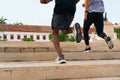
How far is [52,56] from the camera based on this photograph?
6.84 meters

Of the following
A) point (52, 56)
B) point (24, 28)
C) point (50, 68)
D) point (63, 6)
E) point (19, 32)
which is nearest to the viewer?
point (50, 68)

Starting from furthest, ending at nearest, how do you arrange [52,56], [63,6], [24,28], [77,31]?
[24,28] < [52,56] < [77,31] < [63,6]

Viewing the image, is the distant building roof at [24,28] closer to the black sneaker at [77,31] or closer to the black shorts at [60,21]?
the black sneaker at [77,31]

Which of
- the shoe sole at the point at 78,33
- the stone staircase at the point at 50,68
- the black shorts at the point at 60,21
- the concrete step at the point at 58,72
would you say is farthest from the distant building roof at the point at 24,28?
the concrete step at the point at 58,72

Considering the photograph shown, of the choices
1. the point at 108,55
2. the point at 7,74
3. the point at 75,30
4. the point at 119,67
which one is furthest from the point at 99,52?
the point at 7,74

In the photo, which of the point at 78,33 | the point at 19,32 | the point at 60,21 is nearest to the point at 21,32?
the point at 19,32

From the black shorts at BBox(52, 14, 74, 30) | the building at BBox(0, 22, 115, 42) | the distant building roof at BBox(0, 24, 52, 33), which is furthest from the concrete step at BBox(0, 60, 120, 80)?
the distant building roof at BBox(0, 24, 52, 33)

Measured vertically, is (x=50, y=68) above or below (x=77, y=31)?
below

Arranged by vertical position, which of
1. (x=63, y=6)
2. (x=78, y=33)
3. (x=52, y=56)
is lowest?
(x=52, y=56)

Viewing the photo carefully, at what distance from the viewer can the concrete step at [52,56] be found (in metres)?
6.55

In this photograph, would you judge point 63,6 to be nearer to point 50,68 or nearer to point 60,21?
point 60,21

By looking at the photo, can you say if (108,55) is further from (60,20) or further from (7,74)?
(7,74)

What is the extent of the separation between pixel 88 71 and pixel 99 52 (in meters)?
2.19

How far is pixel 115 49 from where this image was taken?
321 inches
